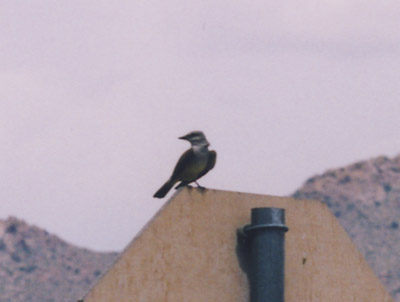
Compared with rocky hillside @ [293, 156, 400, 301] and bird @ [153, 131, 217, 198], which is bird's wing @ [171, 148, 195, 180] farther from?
rocky hillside @ [293, 156, 400, 301]

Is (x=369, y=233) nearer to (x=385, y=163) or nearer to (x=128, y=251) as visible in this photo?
(x=385, y=163)

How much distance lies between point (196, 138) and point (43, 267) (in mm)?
102444

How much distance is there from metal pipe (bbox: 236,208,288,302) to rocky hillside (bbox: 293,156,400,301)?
3288 inches

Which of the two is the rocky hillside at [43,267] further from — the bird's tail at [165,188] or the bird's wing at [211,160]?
the bird's tail at [165,188]

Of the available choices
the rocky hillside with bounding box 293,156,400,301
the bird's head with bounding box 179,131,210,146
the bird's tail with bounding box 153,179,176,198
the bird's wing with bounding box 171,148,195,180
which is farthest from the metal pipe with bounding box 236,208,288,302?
the rocky hillside with bounding box 293,156,400,301

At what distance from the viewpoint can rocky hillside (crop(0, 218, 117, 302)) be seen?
3991 inches

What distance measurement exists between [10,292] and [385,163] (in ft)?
172

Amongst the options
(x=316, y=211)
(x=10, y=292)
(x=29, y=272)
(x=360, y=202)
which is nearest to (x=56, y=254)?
(x=29, y=272)

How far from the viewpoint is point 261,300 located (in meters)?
6.61

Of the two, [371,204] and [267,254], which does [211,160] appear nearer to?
[267,254]

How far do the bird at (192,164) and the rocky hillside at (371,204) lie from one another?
8026 cm

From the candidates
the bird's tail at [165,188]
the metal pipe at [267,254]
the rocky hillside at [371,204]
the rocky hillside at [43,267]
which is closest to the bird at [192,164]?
the bird's tail at [165,188]

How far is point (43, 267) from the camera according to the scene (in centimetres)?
11056

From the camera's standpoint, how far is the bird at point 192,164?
9.50m
